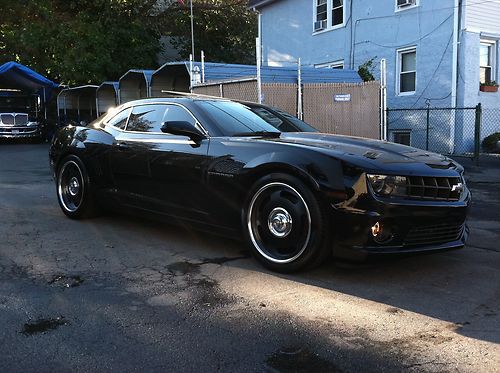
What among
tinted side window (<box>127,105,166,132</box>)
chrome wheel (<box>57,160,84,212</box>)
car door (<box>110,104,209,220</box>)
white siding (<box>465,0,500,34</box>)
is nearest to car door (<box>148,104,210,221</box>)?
car door (<box>110,104,209,220</box>)

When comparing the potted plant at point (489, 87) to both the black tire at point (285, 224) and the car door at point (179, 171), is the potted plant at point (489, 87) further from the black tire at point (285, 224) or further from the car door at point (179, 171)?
the black tire at point (285, 224)

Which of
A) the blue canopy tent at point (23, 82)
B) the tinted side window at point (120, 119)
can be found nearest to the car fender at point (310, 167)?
the tinted side window at point (120, 119)

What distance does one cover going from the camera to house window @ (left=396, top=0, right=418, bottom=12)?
54.2 feet

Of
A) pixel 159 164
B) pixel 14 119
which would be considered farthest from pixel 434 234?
pixel 14 119

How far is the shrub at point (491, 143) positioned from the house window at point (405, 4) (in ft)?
15.1

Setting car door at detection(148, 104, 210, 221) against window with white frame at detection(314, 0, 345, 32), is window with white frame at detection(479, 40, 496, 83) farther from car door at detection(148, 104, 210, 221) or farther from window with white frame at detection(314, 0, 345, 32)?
car door at detection(148, 104, 210, 221)

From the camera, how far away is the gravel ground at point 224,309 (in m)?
3.06

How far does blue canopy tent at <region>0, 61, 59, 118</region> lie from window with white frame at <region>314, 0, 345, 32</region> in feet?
38.5

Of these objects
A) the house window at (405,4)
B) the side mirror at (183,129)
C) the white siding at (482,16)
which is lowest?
the side mirror at (183,129)

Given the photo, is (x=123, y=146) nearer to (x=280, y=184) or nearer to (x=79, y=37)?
(x=280, y=184)

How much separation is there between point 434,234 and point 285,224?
1.21 m

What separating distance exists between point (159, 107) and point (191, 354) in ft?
11.0

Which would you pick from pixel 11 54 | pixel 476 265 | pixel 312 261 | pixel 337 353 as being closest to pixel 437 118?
pixel 476 265

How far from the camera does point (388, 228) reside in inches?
164
